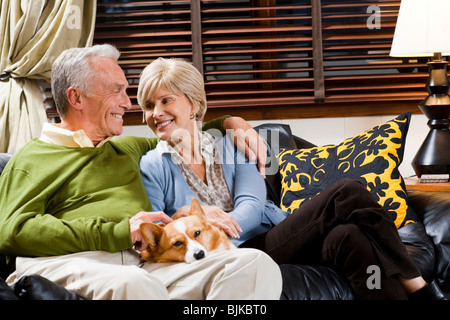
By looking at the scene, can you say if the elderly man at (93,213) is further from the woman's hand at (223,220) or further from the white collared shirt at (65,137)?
the woman's hand at (223,220)

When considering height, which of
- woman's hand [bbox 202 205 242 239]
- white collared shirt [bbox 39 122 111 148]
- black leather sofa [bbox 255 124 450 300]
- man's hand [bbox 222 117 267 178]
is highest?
white collared shirt [bbox 39 122 111 148]

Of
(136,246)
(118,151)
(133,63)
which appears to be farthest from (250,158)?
(133,63)

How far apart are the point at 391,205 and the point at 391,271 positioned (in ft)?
2.10

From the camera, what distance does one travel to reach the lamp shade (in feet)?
8.81

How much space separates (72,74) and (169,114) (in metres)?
0.34

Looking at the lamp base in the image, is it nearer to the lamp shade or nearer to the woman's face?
the lamp shade

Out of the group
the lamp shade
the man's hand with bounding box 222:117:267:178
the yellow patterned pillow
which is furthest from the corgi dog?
the lamp shade

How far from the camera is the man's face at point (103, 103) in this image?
1.83 meters

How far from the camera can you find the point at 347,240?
180cm

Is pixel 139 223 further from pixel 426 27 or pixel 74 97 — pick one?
pixel 426 27

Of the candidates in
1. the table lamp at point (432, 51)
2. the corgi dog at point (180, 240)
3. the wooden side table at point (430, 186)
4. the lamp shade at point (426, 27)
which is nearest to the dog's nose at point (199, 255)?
the corgi dog at point (180, 240)

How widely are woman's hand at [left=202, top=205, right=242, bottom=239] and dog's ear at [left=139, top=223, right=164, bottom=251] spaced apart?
0.19m

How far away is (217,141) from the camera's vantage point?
213cm

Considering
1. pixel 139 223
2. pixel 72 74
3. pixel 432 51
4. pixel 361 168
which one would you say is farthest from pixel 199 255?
pixel 432 51
